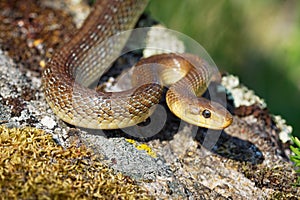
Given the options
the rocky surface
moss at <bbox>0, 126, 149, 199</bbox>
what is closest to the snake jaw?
the rocky surface

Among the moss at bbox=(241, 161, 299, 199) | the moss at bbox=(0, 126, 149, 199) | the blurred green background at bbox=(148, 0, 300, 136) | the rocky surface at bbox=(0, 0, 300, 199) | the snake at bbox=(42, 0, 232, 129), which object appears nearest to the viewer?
the moss at bbox=(0, 126, 149, 199)

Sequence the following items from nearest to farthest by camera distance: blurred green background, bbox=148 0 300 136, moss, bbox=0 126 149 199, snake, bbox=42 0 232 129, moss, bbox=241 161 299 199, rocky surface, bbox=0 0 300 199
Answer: moss, bbox=0 126 149 199 → rocky surface, bbox=0 0 300 199 → moss, bbox=241 161 299 199 → snake, bbox=42 0 232 129 → blurred green background, bbox=148 0 300 136

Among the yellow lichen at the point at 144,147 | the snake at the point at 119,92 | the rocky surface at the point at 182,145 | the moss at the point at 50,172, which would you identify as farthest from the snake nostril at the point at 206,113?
the moss at the point at 50,172

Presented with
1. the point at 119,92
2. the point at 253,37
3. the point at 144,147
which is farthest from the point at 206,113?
the point at 253,37

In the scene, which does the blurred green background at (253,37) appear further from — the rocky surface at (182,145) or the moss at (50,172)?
the moss at (50,172)

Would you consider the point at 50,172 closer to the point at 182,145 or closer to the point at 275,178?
the point at 182,145

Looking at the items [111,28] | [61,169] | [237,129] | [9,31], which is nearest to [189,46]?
[111,28]

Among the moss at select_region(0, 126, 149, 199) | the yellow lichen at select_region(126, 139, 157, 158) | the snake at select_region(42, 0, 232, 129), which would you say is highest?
the snake at select_region(42, 0, 232, 129)

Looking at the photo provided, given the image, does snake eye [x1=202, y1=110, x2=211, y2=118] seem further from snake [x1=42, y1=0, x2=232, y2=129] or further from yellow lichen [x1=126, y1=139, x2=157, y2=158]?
yellow lichen [x1=126, y1=139, x2=157, y2=158]
